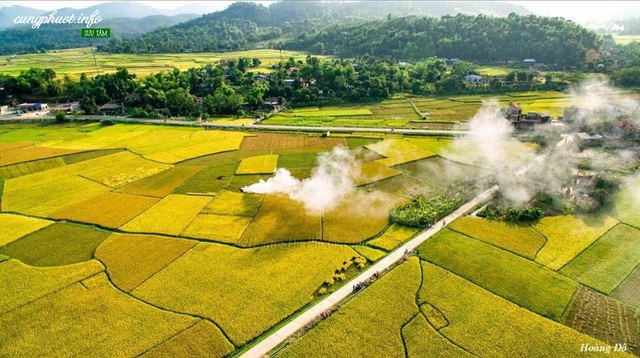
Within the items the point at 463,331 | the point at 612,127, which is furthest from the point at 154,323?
the point at 612,127

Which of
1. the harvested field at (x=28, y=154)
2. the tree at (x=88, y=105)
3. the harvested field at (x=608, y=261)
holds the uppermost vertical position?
the tree at (x=88, y=105)

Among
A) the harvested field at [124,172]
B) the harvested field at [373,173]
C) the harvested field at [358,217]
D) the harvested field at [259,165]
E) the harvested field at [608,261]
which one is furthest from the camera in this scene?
the harvested field at [259,165]

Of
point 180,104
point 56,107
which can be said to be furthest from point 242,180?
point 56,107

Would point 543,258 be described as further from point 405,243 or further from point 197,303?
point 197,303

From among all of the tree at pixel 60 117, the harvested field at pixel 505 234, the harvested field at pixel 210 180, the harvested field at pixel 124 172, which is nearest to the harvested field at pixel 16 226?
the harvested field at pixel 124 172

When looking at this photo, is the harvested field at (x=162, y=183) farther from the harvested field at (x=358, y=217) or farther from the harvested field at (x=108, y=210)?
the harvested field at (x=358, y=217)

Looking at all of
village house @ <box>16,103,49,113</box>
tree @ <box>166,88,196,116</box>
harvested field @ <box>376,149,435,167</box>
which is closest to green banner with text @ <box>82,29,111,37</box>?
village house @ <box>16,103,49,113</box>

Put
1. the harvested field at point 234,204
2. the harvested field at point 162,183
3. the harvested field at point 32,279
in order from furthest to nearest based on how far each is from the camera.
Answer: the harvested field at point 162,183, the harvested field at point 234,204, the harvested field at point 32,279
